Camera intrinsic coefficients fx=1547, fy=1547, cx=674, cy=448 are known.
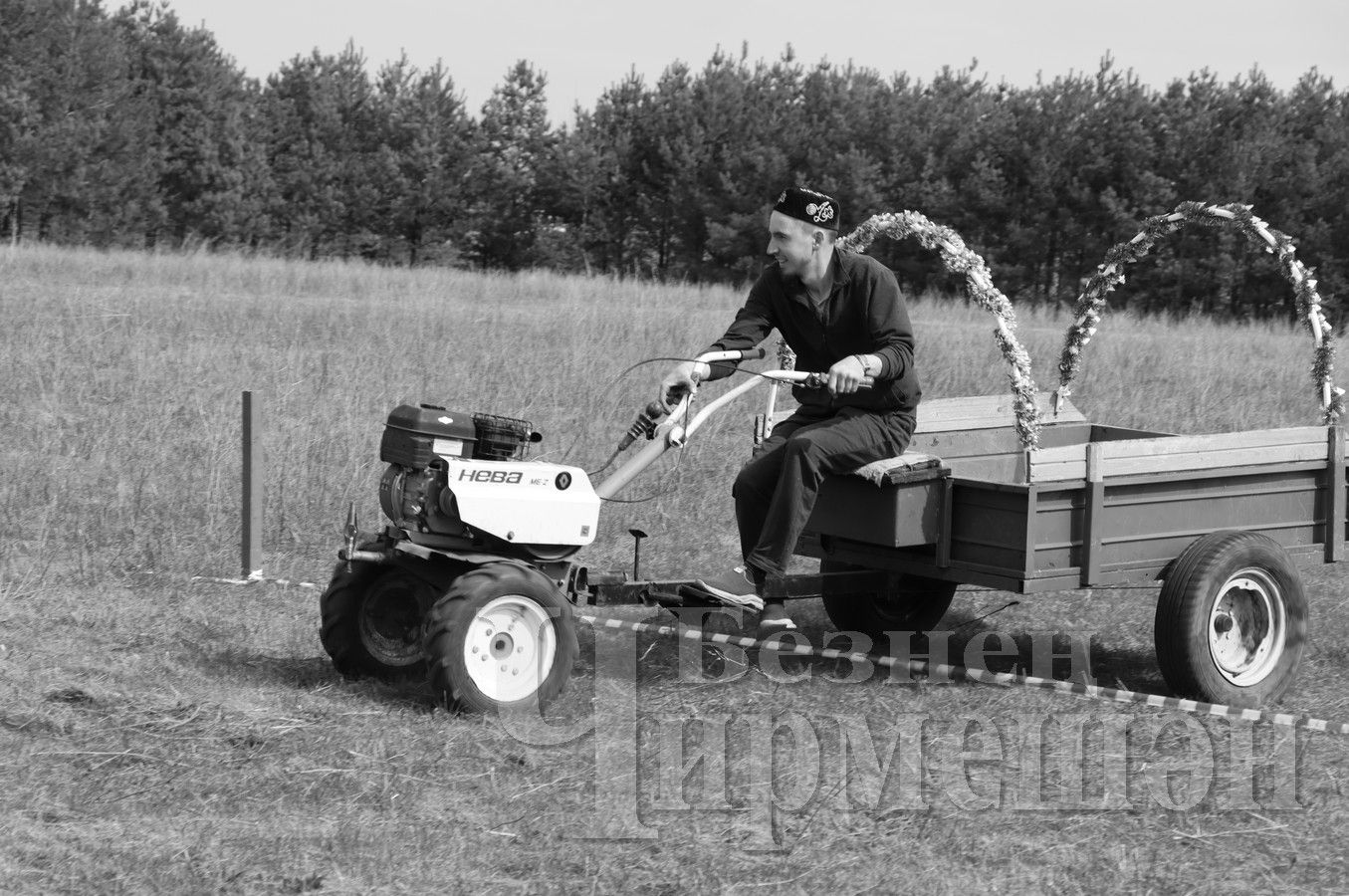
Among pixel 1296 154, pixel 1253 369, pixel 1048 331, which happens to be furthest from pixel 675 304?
pixel 1296 154

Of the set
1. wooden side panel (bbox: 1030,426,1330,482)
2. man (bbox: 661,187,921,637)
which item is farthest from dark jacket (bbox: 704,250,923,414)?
wooden side panel (bbox: 1030,426,1330,482)

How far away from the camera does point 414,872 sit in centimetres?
406

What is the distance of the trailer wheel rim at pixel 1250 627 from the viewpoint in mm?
6078

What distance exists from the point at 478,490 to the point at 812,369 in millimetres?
1644

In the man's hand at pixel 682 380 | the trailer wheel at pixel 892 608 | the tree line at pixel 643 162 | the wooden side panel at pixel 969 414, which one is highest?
the tree line at pixel 643 162

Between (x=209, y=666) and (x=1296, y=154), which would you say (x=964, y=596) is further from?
(x=1296, y=154)

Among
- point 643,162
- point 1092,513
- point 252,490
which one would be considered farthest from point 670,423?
point 643,162

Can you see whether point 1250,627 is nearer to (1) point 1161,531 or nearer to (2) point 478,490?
(1) point 1161,531

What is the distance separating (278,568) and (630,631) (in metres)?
2.32

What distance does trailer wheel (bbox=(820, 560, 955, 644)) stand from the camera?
7.13 m

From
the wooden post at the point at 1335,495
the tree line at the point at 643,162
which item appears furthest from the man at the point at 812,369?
the tree line at the point at 643,162

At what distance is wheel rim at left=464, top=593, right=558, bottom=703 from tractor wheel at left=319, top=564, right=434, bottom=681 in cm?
45

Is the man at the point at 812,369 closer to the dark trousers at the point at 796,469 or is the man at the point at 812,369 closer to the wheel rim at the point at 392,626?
the dark trousers at the point at 796,469

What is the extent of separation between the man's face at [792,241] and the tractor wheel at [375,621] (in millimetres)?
1878
